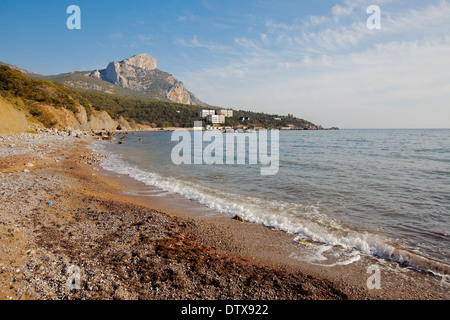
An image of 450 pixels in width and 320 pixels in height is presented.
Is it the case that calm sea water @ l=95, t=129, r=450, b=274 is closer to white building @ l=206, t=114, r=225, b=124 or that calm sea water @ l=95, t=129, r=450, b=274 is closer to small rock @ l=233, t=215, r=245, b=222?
small rock @ l=233, t=215, r=245, b=222

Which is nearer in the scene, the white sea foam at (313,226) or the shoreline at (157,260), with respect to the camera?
the shoreline at (157,260)

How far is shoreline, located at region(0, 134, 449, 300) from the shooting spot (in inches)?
149

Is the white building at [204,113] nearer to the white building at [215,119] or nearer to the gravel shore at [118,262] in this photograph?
the white building at [215,119]

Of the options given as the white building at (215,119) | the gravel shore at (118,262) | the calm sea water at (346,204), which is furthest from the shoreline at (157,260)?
the white building at (215,119)

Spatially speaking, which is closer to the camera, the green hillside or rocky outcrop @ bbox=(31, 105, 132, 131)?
the green hillside

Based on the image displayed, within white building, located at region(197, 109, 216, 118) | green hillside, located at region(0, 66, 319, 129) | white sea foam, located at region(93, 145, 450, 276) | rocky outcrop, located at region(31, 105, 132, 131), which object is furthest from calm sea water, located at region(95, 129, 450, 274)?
white building, located at region(197, 109, 216, 118)

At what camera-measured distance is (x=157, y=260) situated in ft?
15.3

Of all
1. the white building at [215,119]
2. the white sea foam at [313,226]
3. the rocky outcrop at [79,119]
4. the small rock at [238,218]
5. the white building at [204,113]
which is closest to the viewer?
the white sea foam at [313,226]

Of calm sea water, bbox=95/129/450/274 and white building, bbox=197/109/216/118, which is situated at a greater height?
white building, bbox=197/109/216/118

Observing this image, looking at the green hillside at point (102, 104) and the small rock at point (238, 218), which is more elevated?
the green hillside at point (102, 104)

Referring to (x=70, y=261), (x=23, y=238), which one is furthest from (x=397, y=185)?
(x=23, y=238)

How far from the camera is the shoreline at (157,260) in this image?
12.4 feet

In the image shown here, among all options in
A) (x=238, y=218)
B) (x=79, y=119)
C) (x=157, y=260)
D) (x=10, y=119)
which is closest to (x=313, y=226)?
(x=238, y=218)

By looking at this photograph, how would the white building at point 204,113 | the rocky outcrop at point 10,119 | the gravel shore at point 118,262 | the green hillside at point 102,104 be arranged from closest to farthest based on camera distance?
the gravel shore at point 118,262
the rocky outcrop at point 10,119
the green hillside at point 102,104
the white building at point 204,113
